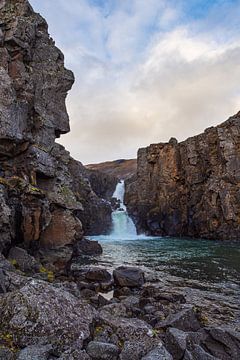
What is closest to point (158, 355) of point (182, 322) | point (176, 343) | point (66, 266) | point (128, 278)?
point (176, 343)

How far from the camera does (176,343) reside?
7.99m

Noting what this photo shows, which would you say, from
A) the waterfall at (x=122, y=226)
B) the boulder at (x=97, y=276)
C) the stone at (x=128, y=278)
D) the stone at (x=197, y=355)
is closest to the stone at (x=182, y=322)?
the stone at (x=197, y=355)

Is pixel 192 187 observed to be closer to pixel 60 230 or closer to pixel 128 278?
pixel 60 230

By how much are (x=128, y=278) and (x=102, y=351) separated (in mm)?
12184

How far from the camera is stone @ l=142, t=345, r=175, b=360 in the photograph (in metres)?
7.09

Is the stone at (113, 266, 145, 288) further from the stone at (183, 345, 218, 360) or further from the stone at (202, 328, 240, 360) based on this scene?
the stone at (183, 345, 218, 360)

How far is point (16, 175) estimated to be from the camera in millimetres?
23312

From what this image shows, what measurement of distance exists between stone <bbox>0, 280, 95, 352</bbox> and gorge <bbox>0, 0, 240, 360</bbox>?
0.09ft

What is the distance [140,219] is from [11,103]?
171ft

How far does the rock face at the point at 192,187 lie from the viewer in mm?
56531

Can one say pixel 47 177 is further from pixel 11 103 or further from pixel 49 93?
pixel 49 93

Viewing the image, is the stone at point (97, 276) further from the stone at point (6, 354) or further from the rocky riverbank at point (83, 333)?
the stone at point (6, 354)

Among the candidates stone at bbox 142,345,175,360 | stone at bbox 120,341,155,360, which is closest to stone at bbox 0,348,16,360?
stone at bbox 120,341,155,360

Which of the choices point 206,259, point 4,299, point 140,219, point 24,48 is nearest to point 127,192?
point 140,219
